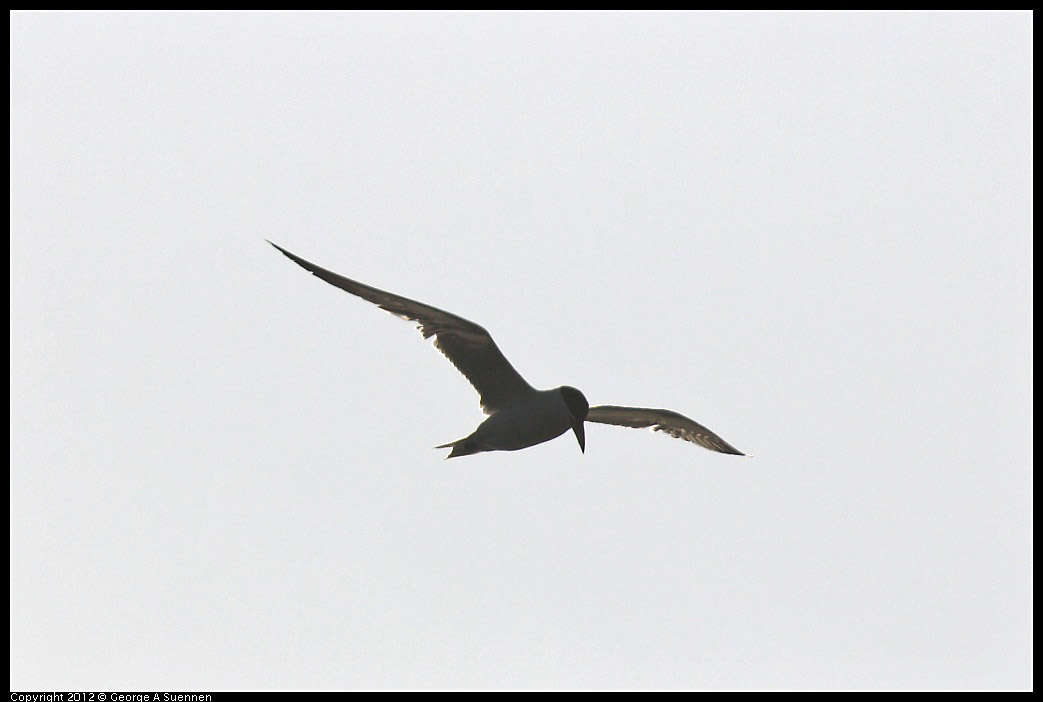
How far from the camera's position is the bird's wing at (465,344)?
1153 centimetres

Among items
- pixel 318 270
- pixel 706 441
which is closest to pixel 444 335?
pixel 318 270

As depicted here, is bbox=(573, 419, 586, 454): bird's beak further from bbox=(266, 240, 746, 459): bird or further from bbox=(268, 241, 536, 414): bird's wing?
bbox=(268, 241, 536, 414): bird's wing

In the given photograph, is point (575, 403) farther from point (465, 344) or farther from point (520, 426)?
point (465, 344)

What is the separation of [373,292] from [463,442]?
2.06m

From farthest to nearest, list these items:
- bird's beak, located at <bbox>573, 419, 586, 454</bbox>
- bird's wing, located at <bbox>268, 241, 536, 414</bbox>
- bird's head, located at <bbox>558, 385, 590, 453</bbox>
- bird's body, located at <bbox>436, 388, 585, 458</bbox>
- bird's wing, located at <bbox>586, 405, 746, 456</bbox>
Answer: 1. bird's wing, located at <bbox>586, 405, 746, 456</bbox>
2. bird's beak, located at <bbox>573, 419, 586, 454</bbox>
3. bird's head, located at <bbox>558, 385, 590, 453</bbox>
4. bird's body, located at <bbox>436, 388, 585, 458</bbox>
5. bird's wing, located at <bbox>268, 241, 536, 414</bbox>

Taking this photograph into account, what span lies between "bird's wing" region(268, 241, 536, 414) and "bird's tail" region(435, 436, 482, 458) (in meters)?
0.45

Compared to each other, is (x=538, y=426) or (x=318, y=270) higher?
(x=318, y=270)

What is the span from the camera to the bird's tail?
12406 mm

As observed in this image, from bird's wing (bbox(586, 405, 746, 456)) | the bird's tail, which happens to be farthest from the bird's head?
bird's wing (bbox(586, 405, 746, 456))

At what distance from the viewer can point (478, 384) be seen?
12.6 meters

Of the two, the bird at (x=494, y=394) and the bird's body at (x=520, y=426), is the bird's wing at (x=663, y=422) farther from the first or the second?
the bird's body at (x=520, y=426)

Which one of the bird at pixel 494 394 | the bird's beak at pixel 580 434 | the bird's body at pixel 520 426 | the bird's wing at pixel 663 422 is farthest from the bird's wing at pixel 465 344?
the bird's wing at pixel 663 422

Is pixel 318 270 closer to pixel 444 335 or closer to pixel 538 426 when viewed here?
pixel 444 335

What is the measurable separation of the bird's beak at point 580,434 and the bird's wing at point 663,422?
147 cm
